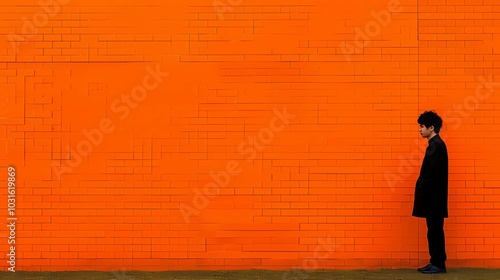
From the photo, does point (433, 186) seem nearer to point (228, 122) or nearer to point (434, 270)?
point (434, 270)

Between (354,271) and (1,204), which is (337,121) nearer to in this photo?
(354,271)

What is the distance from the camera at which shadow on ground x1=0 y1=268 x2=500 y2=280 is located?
8.27 meters

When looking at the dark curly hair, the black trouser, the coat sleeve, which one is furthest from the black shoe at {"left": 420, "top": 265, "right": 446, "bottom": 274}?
the dark curly hair

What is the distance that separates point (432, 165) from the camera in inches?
320

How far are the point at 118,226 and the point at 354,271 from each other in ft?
8.88

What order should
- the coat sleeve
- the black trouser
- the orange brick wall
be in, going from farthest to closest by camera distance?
the orange brick wall < the black trouser < the coat sleeve

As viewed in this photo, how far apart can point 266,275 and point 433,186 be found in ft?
6.69

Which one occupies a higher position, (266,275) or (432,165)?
(432,165)

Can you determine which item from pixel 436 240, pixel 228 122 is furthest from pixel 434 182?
pixel 228 122

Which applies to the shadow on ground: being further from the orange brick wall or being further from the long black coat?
the long black coat

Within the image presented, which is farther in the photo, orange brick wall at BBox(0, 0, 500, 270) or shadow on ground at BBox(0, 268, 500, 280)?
orange brick wall at BBox(0, 0, 500, 270)

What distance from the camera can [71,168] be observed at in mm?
8688

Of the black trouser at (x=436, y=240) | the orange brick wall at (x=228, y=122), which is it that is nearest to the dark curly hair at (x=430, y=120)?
the orange brick wall at (x=228, y=122)

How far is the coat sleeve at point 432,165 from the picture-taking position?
8102 millimetres
